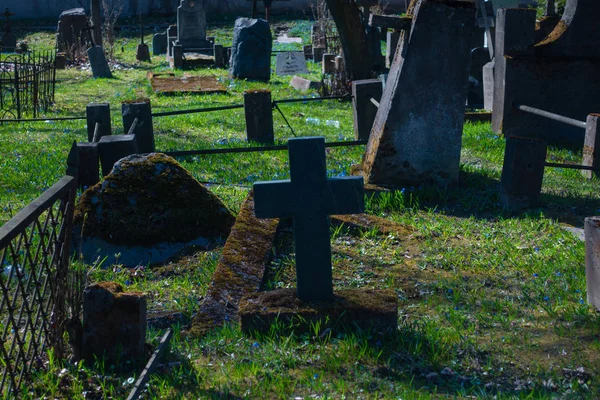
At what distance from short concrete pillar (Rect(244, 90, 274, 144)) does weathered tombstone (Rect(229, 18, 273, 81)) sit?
8.80 m

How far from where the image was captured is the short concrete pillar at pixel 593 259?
14.3 feet

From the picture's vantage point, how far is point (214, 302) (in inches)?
179

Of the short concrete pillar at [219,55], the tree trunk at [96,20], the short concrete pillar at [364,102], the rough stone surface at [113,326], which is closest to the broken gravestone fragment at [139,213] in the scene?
the rough stone surface at [113,326]

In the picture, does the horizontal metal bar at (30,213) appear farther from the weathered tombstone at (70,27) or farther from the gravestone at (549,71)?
the weathered tombstone at (70,27)

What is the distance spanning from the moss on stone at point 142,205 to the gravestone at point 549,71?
241 inches

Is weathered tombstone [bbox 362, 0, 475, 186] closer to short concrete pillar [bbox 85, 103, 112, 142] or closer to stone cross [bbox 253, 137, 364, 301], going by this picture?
short concrete pillar [bbox 85, 103, 112, 142]

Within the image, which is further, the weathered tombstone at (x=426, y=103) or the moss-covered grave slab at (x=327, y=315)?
the weathered tombstone at (x=426, y=103)

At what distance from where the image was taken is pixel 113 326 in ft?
12.2

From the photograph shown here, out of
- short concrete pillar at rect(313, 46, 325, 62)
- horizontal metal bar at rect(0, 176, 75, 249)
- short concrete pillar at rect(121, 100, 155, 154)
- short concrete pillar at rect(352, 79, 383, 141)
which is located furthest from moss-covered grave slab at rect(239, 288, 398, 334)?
short concrete pillar at rect(313, 46, 325, 62)

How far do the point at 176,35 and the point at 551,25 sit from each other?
59.3ft

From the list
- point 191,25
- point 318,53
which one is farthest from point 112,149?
point 191,25

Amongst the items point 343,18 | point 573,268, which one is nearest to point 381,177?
point 573,268

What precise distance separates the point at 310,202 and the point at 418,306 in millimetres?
1015

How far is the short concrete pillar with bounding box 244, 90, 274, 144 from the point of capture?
402 inches
